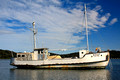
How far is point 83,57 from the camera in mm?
29641

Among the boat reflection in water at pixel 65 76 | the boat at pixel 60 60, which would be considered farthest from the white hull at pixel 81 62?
the boat reflection in water at pixel 65 76

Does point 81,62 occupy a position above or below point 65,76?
above

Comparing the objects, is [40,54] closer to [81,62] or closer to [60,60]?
[60,60]

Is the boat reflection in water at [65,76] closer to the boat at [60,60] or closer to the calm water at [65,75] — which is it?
the calm water at [65,75]

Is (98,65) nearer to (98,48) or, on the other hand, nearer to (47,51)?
(98,48)

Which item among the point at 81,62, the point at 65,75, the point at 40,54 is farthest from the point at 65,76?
the point at 40,54

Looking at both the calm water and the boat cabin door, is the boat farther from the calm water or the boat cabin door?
the calm water

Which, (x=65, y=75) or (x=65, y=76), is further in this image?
(x=65, y=75)

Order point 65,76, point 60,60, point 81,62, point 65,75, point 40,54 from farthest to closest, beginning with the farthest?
1. point 40,54
2. point 60,60
3. point 81,62
4. point 65,75
5. point 65,76

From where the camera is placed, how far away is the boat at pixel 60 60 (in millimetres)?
29625

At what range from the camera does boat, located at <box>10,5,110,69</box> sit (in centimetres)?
2962

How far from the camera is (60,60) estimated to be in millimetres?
30922

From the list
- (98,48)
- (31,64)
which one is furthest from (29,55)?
(98,48)

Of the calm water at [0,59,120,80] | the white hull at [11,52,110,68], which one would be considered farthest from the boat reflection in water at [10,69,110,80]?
the white hull at [11,52,110,68]
